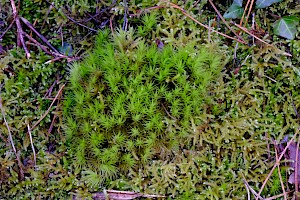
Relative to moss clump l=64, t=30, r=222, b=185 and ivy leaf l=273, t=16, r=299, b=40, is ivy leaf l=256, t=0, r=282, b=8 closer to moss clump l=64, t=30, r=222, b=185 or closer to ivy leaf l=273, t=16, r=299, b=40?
ivy leaf l=273, t=16, r=299, b=40

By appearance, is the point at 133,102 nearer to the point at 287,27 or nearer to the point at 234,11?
the point at 234,11

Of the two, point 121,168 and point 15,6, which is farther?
point 15,6

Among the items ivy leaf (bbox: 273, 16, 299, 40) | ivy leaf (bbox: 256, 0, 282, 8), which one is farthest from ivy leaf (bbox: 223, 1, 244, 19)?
ivy leaf (bbox: 273, 16, 299, 40)

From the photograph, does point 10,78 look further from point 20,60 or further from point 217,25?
point 217,25

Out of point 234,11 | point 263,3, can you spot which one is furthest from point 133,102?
point 263,3

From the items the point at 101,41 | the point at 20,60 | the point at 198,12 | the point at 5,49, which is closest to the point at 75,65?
the point at 101,41
